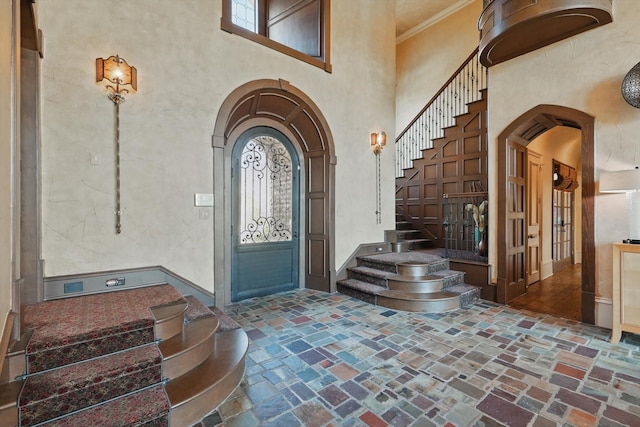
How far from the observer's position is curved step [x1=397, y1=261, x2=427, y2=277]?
4.67 metres

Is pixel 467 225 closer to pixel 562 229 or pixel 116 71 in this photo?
pixel 562 229

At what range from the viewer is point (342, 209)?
5262 mm

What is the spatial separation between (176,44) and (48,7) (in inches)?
44.5

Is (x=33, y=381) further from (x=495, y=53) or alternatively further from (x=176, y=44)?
(x=495, y=53)

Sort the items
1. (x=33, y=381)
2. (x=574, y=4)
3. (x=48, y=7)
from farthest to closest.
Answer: (x=574, y=4)
(x=48, y=7)
(x=33, y=381)

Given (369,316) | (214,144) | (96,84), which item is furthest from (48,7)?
(369,316)

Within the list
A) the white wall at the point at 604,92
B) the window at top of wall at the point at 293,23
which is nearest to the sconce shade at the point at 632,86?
the white wall at the point at 604,92

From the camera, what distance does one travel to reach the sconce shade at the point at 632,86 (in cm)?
320

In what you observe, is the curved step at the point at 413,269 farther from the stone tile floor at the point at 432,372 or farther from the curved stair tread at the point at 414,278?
the stone tile floor at the point at 432,372

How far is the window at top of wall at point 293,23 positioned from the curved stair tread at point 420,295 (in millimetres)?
3838

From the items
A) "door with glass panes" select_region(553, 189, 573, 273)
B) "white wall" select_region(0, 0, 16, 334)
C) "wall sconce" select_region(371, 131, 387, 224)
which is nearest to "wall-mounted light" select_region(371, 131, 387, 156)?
"wall sconce" select_region(371, 131, 387, 224)

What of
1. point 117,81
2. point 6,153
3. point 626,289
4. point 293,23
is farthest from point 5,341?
point 293,23

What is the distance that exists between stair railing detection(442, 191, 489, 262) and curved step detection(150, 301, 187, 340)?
426 cm

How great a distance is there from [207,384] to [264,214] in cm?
308
